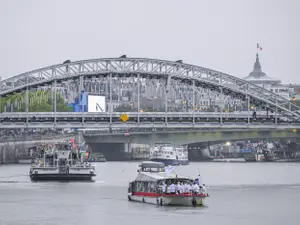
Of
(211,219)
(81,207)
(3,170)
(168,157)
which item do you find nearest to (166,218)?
(211,219)

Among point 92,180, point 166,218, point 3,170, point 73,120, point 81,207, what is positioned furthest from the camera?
point 73,120

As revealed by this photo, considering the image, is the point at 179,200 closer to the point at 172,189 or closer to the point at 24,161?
the point at 172,189

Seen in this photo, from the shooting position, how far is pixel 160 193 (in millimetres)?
94562

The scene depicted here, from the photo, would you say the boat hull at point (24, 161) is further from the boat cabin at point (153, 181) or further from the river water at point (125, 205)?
the boat cabin at point (153, 181)

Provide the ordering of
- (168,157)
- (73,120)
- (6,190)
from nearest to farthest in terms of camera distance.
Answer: (6,190) < (168,157) < (73,120)

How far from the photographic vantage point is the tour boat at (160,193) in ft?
307

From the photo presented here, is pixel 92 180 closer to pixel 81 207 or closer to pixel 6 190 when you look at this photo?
pixel 6 190

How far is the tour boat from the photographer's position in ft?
307

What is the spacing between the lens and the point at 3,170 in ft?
517

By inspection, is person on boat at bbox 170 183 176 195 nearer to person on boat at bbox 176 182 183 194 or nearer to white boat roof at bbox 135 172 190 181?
person on boat at bbox 176 182 183 194

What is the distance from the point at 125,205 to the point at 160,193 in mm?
4052

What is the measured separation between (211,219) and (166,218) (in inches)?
117

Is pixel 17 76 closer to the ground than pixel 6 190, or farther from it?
farther from it

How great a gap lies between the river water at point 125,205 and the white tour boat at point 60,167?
1.54m
